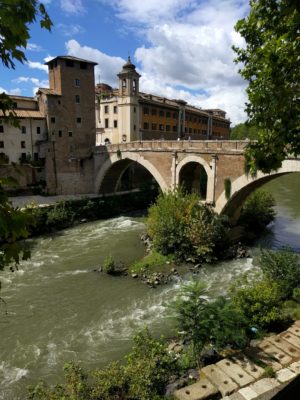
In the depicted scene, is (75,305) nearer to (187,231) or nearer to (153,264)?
(153,264)

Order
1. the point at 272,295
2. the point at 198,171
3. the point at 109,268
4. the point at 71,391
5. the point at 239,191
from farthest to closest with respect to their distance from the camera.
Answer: the point at 198,171 < the point at 239,191 < the point at 109,268 < the point at 272,295 < the point at 71,391

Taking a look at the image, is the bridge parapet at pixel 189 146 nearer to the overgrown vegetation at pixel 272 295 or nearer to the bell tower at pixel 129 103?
the overgrown vegetation at pixel 272 295

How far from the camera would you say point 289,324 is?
10.2 m

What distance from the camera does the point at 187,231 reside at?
18.8 m

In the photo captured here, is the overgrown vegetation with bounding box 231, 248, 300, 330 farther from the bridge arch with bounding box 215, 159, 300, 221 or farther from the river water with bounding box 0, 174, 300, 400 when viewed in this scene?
the bridge arch with bounding box 215, 159, 300, 221

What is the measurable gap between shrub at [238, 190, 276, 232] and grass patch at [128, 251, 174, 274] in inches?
328

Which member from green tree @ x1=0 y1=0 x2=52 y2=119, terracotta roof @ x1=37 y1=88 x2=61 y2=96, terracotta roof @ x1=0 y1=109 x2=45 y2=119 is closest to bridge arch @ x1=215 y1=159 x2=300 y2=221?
green tree @ x1=0 y1=0 x2=52 y2=119

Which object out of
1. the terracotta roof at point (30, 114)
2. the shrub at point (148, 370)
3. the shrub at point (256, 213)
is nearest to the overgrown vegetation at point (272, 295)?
the shrub at point (148, 370)

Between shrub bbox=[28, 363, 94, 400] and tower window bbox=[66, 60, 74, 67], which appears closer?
shrub bbox=[28, 363, 94, 400]

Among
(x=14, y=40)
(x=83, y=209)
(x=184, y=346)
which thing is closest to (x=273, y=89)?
(x=14, y=40)

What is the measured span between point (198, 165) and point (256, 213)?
19.4ft

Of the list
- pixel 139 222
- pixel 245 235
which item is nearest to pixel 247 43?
pixel 245 235

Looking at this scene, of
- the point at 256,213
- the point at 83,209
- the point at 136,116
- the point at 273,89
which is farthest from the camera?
the point at 136,116

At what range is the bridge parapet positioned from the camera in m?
20.5
